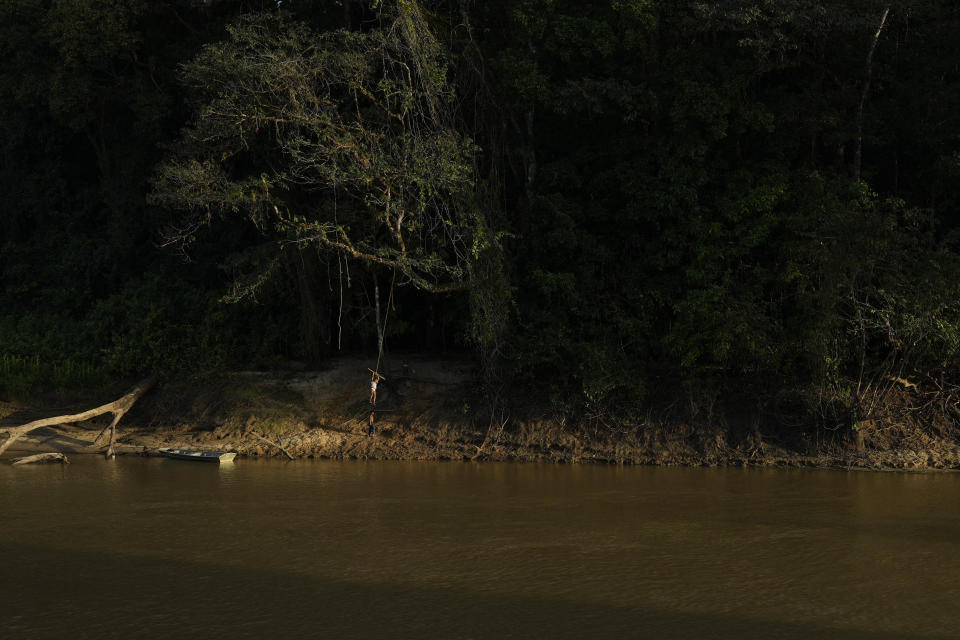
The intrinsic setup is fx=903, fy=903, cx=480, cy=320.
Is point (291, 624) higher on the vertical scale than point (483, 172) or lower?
lower

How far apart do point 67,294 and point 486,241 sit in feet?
41.4

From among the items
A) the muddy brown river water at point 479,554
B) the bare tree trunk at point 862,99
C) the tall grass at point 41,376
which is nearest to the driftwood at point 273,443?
the muddy brown river water at point 479,554

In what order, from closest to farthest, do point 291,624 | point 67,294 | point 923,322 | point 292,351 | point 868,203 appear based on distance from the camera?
1. point 291,624
2. point 923,322
3. point 868,203
4. point 292,351
5. point 67,294

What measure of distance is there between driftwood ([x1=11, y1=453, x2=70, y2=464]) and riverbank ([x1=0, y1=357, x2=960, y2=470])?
2.88 ft

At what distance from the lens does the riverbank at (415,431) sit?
1410 centimetres

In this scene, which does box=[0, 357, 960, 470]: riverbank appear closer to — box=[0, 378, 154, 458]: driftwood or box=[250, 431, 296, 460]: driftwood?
box=[250, 431, 296, 460]: driftwood

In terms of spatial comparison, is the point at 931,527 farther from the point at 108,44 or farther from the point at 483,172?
the point at 108,44

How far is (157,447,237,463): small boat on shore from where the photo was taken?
1449 centimetres

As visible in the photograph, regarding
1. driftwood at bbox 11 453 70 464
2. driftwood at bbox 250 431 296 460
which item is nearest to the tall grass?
driftwood at bbox 11 453 70 464

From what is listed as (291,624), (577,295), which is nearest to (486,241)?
(577,295)

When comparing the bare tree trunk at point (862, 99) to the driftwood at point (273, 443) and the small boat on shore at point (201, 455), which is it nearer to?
the driftwood at point (273, 443)

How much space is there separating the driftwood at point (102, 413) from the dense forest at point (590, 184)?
96 centimetres

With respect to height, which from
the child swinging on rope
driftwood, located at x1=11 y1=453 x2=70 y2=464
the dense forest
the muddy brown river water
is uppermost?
the dense forest

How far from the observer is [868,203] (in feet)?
45.0
